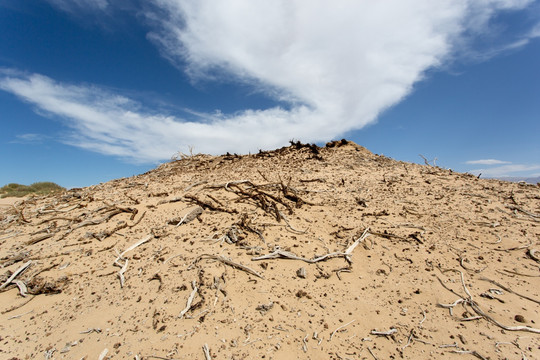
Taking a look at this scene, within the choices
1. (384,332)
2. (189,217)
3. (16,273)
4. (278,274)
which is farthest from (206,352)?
(16,273)

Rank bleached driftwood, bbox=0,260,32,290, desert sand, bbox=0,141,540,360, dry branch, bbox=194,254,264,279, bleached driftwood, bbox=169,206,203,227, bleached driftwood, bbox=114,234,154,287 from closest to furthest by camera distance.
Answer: desert sand, bbox=0,141,540,360 < dry branch, bbox=194,254,264,279 < bleached driftwood, bbox=114,234,154,287 < bleached driftwood, bbox=0,260,32,290 < bleached driftwood, bbox=169,206,203,227

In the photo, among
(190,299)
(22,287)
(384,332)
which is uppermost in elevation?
(22,287)

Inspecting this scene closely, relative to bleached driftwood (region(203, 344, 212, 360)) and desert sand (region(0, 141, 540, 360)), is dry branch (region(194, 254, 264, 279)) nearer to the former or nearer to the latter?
desert sand (region(0, 141, 540, 360))

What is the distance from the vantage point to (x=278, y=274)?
149 inches

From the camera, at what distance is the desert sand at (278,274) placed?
291cm

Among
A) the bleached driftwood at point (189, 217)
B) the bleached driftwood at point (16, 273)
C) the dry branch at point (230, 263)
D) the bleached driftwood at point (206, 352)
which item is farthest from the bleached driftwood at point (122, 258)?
the bleached driftwood at point (206, 352)

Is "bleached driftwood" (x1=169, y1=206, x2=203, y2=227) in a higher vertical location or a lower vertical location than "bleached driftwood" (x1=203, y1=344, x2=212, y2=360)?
higher

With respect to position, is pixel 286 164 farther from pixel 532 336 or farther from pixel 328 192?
pixel 532 336

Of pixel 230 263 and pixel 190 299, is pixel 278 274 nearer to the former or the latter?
A: pixel 230 263

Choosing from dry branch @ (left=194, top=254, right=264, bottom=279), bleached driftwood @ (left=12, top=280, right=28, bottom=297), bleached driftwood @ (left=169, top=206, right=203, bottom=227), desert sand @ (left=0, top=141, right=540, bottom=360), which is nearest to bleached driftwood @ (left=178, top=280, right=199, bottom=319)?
desert sand @ (left=0, top=141, right=540, bottom=360)

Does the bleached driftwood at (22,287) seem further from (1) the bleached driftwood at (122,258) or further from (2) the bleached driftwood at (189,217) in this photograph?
(2) the bleached driftwood at (189,217)

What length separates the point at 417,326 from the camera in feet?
10.1

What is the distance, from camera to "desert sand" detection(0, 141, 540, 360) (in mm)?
2910

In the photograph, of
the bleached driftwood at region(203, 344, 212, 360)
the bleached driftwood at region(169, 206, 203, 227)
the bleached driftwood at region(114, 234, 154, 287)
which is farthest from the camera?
the bleached driftwood at region(169, 206, 203, 227)
